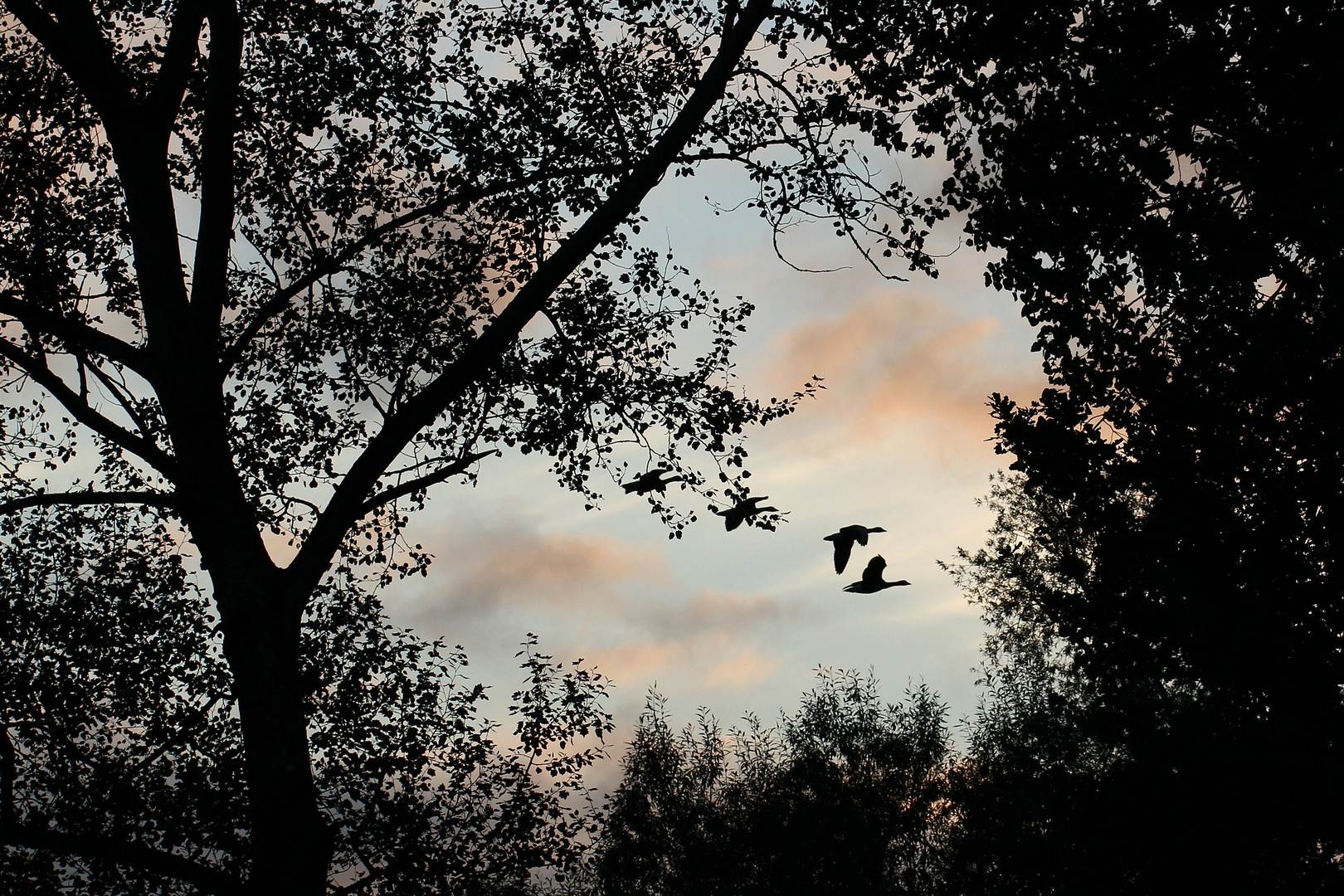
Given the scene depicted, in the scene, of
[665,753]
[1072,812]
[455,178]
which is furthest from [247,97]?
[665,753]

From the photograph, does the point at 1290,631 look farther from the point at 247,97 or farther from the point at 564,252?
the point at 247,97

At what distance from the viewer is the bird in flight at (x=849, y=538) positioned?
420 cm

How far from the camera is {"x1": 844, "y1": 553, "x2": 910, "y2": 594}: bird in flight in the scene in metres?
3.92

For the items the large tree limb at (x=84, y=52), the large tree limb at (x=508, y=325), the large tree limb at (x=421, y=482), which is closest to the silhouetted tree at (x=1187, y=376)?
the large tree limb at (x=508, y=325)

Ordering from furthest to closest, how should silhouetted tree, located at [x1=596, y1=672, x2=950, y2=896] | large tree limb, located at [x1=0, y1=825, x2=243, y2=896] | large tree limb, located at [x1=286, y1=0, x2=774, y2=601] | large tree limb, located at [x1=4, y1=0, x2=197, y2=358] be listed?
silhouetted tree, located at [x1=596, y1=672, x2=950, y2=896] → large tree limb, located at [x1=4, y1=0, x2=197, y2=358] → large tree limb, located at [x1=286, y1=0, x2=774, y2=601] → large tree limb, located at [x1=0, y1=825, x2=243, y2=896]

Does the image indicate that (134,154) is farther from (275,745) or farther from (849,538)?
(849,538)

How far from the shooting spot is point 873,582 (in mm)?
4020

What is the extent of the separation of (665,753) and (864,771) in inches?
228

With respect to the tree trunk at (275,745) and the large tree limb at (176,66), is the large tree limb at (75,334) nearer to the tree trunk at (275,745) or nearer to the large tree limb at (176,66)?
the large tree limb at (176,66)

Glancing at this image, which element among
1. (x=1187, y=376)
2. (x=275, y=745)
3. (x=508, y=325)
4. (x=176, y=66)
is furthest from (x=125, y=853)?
(x=1187, y=376)

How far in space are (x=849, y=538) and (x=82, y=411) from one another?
28.3 feet

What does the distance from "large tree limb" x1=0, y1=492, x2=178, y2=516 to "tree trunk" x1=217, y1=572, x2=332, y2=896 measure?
1486 millimetres

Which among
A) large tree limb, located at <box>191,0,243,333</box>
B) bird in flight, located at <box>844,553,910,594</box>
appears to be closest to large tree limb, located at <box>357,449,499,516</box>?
large tree limb, located at <box>191,0,243,333</box>

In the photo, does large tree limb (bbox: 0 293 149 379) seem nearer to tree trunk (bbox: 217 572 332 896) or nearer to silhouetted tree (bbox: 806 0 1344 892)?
tree trunk (bbox: 217 572 332 896)
